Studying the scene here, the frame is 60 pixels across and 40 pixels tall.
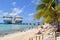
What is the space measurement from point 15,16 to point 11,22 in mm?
2383

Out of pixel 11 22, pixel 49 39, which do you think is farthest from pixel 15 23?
pixel 49 39

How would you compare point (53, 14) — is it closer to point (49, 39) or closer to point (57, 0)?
point (57, 0)

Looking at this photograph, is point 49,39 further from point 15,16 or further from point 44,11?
point 15,16

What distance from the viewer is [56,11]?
625 inches

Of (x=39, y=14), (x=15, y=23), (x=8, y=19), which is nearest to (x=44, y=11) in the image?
(x=39, y=14)

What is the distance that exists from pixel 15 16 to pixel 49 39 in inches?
2151

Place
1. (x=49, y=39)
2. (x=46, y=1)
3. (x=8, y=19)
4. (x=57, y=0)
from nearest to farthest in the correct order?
(x=49, y=39) < (x=57, y=0) < (x=46, y=1) < (x=8, y=19)

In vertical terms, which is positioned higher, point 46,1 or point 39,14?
point 46,1

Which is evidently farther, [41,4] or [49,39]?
[41,4]

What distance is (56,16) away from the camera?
16.0 m

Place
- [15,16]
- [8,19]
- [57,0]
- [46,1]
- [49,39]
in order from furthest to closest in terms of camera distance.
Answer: [15,16], [8,19], [46,1], [57,0], [49,39]

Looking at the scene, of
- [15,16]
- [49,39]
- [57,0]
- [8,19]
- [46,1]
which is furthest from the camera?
[15,16]

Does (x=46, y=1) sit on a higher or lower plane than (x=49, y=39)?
higher

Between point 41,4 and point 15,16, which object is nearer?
A: point 41,4
